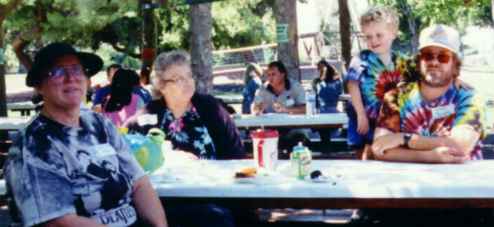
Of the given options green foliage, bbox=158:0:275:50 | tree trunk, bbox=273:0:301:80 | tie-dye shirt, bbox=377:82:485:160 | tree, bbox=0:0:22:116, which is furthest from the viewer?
green foliage, bbox=158:0:275:50

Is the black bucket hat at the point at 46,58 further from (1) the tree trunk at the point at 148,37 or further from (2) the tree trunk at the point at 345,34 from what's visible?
(2) the tree trunk at the point at 345,34

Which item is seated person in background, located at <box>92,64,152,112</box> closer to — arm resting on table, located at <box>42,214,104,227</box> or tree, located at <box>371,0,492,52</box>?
arm resting on table, located at <box>42,214,104,227</box>

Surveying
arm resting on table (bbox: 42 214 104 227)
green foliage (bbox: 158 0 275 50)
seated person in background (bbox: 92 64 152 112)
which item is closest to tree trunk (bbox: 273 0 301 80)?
seated person in background (bbox: 92 64 152 112)

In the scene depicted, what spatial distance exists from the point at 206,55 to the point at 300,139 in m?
2.44

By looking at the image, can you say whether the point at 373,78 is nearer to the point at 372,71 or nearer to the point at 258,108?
the point at 372,71

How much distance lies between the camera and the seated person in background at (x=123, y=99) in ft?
18.0

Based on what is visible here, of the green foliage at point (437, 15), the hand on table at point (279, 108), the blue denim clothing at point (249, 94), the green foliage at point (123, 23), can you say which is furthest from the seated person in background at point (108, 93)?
the green foliage at point (437, 15)

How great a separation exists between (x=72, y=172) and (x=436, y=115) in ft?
5.53

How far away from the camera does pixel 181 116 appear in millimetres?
3613

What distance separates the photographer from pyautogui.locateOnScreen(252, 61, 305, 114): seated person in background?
7.02 m

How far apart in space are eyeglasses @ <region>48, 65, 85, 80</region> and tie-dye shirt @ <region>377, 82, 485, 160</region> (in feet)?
4.98

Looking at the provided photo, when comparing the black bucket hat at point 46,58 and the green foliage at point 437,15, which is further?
the green foliage at point 437,15

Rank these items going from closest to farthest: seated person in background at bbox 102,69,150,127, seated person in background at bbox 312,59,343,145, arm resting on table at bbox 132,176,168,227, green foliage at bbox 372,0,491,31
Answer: arm resting on table at bbox 132,176,168,227 → seated person in background at bbox 102,69,150,127 → seated person in background at bbox 312,59,343,145 → green foliage at bbox 372,0,491,31

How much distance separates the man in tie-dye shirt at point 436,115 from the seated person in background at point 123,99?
2585 millimetres
